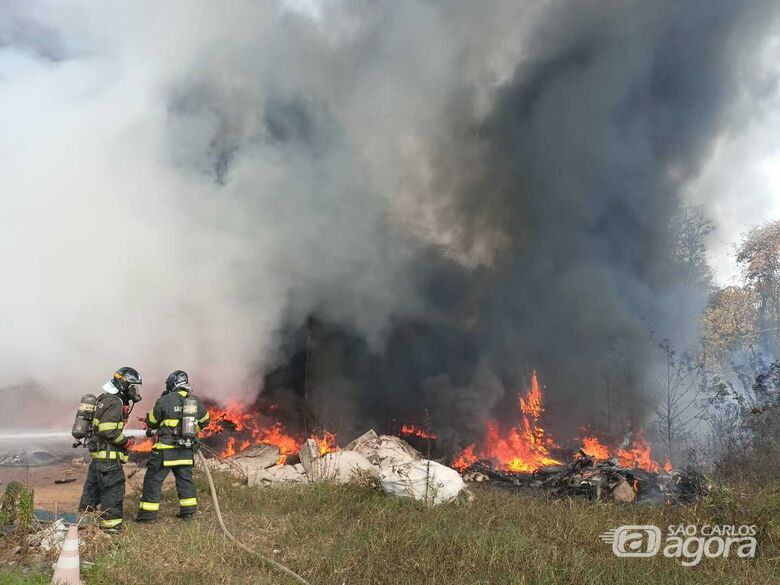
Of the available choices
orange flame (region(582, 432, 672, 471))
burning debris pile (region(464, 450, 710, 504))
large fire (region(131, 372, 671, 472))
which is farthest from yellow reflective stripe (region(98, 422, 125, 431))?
orange flame (region(582, 432, 672, 471))

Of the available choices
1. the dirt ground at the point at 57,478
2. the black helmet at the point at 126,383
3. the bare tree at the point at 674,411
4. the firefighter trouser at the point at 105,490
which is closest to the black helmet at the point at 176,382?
the black helmet at the point at 126,383

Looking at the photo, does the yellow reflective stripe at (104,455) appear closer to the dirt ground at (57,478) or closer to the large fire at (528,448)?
the dirt ground at (57,478)

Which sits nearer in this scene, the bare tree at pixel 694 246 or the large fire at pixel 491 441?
the large fire at pixel 491 441

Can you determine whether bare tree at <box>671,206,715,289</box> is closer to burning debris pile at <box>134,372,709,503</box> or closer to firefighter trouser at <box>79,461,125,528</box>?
burning debris pile at <box>134,372,709,503</box>

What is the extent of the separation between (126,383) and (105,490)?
55.8 inches

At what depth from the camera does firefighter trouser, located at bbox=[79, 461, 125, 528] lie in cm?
664

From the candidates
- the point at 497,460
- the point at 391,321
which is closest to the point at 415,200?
the point at 391,321

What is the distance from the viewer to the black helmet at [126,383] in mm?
7156

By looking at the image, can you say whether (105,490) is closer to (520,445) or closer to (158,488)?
(158,488)

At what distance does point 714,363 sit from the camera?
847 inches

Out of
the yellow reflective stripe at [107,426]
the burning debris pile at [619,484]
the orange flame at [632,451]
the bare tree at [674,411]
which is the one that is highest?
the bare tree at [674,411]

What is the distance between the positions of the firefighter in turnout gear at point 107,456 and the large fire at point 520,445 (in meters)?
9.15

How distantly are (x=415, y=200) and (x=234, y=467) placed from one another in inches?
517

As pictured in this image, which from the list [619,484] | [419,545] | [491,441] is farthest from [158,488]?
[491,441]
